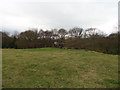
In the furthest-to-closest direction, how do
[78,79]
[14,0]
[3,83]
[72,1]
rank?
[72,1] < [14,0] < [78,79] < [3,83]

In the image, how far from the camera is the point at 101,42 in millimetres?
20828

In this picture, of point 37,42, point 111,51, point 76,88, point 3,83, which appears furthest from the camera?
point 37,42

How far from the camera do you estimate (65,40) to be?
102 ft

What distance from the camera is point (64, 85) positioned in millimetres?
4066

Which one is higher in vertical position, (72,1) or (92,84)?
(72,1)

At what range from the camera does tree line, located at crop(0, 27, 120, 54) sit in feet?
65.1

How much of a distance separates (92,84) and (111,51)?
15251 mm

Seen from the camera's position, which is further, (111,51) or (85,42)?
(85,42)

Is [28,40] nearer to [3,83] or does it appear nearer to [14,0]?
[14,0]

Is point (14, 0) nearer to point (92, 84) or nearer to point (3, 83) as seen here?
point (3, 83)

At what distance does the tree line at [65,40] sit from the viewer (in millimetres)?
19844

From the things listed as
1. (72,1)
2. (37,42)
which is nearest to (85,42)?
(37,42)

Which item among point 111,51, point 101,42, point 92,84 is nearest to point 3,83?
point 92,84

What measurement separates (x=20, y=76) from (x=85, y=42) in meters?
19.9
